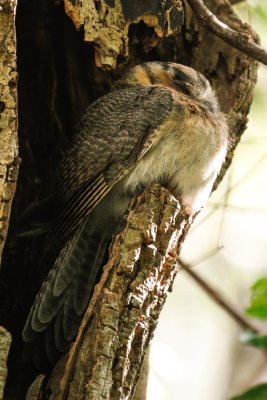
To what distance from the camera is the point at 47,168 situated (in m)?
5.00

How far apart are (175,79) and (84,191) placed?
103 centimetres

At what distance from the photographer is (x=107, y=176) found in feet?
13.9

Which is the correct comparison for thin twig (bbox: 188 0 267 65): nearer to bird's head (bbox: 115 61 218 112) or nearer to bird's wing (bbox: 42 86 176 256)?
bird's head (bbox: 115 61 218 112)

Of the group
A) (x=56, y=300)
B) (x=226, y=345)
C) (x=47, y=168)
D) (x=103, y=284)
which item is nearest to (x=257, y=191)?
(x=226, y=345)

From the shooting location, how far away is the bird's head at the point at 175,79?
4.78 metres

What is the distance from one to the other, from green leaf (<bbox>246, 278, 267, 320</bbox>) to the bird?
1.02 metres

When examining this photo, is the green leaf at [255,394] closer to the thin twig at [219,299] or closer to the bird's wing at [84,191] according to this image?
the bird's wing at [84,191]

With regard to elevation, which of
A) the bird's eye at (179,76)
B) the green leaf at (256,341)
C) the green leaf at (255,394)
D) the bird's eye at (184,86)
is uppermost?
the bird's eye at (179,76)

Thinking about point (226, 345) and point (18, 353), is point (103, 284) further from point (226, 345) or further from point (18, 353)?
point (226, 345)

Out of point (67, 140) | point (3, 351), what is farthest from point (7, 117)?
point (67, 140)

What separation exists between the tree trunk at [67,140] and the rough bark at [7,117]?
20.4 inches

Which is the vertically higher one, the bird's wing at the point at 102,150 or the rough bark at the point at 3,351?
the bird's wing at the point at 102,150

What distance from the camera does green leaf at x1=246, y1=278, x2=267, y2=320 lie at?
11.3ft

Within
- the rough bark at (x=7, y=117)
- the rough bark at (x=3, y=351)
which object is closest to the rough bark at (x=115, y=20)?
the rough bark at (x=7, y=117)
